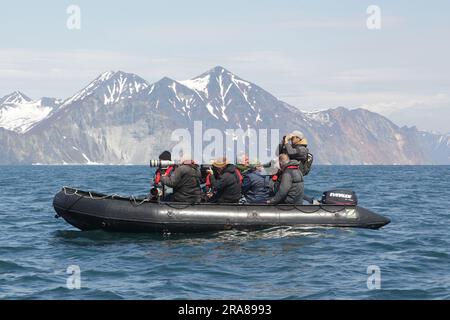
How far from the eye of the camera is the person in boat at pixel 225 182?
17219 mm

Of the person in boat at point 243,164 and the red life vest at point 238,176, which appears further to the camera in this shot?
the person in boat at point 243,164

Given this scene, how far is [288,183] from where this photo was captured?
1734 centimetres

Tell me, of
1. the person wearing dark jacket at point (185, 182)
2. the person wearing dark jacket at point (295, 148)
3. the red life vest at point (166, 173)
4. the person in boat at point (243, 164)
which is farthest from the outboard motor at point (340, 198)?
the red life vest at point (166, 173)

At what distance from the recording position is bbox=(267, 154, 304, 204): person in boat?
56.4ft

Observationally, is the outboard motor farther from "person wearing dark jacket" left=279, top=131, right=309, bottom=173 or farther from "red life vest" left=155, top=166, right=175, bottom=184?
"red life vest" left=155, top=166, right=175, bottom=184

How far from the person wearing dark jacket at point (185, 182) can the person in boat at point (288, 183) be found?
194cm

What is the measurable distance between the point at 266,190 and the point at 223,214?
1590mm

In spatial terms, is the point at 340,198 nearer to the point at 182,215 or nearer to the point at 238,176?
the point at 238,176

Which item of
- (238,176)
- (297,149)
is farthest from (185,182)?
(297,149)

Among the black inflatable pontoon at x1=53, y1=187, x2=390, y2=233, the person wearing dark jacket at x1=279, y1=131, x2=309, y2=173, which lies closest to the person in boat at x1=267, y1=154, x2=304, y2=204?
the black inflatable pontoon at x1=53, y1=187, x2=390, y2=233

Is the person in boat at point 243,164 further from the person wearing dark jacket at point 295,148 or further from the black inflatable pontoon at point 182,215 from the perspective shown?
the black inflatable pontoon at point 182,215

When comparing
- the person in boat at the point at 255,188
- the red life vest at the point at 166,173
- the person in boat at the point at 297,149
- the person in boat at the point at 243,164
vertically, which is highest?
the person in boat at the point at 297,149
